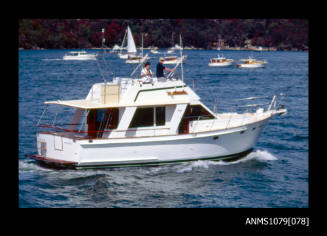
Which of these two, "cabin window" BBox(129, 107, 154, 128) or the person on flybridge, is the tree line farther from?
"cabin window" BBox(129, 107, 154, 128)

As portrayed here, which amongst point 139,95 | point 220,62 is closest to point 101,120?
point 139,95

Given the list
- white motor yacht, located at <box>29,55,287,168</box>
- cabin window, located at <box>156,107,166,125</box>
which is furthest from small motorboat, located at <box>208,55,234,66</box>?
cabin window, located at <box>156,107,166,125</box>

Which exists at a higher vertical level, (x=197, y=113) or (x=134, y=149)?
(x=197, y=113)

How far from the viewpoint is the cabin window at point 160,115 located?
17.8m

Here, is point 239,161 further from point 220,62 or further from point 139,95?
point 220,62

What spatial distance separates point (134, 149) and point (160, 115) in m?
1.70

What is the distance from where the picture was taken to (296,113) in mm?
30281

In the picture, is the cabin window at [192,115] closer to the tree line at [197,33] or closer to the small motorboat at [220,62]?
the small motorboat at [220,62]

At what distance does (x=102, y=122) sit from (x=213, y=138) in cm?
435

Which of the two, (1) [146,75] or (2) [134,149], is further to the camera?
(1) [146,75]

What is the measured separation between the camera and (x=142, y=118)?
696 inches

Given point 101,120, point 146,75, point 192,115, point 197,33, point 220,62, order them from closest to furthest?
point 101,120, point 146,75, point 192,115, point 220,62, point 197,33

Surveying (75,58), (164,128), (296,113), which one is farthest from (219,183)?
(75,58)
